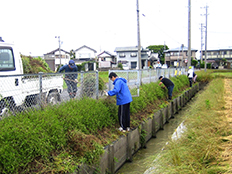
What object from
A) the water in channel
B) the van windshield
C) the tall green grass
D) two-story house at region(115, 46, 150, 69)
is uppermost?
two-story house at region(115, 46, 150, 69)

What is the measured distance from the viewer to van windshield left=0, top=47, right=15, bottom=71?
253 inches

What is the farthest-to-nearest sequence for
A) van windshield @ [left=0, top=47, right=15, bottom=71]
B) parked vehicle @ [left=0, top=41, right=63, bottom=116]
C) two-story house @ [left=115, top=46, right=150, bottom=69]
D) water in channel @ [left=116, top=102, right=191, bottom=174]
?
two-story house @ [left=115, top=46, right=150, bottom=69] → van windshield @ [left=0, top=47, right=15, bottom=71] → parked vehicle @ [left=0, top=41, right=63, bottom=116] → water in channel @ [left=116, top=102, right=191, bottom=174]

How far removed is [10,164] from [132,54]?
5610 cm

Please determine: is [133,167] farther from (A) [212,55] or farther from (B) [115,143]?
(A) [212,55]

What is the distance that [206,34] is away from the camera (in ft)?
160

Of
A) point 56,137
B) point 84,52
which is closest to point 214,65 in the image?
point 84,52

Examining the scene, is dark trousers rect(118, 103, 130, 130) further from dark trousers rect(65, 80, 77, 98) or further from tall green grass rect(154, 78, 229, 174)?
tall green grass rect(154, 78, 229, 174)

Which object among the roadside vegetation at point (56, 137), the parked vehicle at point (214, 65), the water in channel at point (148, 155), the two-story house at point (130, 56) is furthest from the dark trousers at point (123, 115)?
the parked vehicle at point (214, 65)

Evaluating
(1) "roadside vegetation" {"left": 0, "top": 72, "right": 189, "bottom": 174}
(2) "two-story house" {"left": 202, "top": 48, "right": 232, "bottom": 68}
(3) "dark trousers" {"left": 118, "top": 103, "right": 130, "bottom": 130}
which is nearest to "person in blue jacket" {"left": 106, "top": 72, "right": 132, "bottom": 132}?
(3) "dark trousers" {"left": 118, "top": 103, "right": 130, "bottom": 130}

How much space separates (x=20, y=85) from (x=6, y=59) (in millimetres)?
875

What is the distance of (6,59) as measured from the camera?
6.58 meters

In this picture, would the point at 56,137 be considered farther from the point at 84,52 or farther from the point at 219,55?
the point at 219,55

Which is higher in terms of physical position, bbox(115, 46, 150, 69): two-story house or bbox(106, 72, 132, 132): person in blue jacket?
bbox(115, 46, 150, 69): two-story house

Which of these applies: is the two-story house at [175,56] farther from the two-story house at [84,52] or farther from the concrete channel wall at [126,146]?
the concrete channel wall at [126,146]
